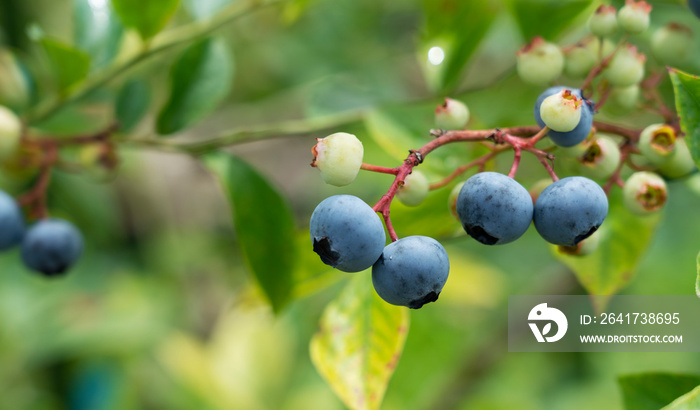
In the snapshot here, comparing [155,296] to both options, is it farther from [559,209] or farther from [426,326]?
[559,209]

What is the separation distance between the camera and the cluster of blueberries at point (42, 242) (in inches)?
43.2

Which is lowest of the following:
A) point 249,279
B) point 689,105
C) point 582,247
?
point 249,279

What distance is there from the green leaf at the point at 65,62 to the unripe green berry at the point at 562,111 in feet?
2.67

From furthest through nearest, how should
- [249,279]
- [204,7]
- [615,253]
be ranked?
[249,279]
[204,7]
[615,253]

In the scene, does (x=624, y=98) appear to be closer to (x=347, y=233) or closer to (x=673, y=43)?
(x=673, y=43)

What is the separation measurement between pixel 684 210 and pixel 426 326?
0.94 metres

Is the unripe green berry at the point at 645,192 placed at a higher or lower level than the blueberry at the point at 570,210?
lower

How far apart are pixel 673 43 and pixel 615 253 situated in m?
0.35

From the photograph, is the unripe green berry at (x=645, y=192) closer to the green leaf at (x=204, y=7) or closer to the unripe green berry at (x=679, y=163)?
the unripe green berry at (x=679, y=163)

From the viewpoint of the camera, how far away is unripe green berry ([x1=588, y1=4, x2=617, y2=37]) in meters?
0.80

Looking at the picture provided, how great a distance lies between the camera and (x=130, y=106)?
1.19m

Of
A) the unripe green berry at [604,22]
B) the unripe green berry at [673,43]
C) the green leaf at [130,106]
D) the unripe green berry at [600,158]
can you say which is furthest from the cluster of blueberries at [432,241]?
the green leaf at [130,106]

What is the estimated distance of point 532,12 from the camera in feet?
3.48

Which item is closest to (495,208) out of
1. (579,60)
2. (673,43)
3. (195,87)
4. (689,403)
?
(689,403)
